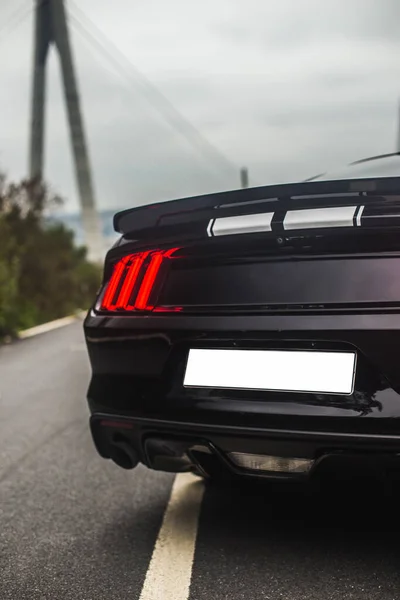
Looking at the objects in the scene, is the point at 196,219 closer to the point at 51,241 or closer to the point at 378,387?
the point at 378,387

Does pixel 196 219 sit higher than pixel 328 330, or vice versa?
pixel 196 219

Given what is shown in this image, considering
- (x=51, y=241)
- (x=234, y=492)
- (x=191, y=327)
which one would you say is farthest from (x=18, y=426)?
(x=51, y=241)

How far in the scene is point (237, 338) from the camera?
2.91 metres

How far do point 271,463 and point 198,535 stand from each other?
75cm

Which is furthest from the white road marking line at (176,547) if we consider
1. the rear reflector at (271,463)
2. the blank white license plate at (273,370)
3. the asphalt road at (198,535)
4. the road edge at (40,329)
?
the road edge at (40,329)

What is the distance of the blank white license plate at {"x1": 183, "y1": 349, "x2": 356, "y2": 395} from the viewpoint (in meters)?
2.74

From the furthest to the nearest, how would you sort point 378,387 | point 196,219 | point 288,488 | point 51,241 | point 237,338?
point 51,241, point 288,488, point 196,219, point 237,338, point 378,387

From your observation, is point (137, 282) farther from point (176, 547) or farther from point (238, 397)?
point (176, 547)

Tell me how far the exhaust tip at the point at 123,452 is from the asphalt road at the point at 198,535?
343 millimetres

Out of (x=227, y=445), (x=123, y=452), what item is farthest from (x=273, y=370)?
(x=123, y=452)

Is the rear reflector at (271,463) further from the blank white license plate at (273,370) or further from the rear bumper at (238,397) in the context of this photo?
the blank white license plate at (273,370)

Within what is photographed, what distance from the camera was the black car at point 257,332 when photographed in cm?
272

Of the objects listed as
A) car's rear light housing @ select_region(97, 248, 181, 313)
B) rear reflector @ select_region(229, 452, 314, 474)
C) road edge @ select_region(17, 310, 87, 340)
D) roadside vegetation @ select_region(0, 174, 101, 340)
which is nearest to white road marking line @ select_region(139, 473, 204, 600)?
rear reflector @ select_region(229, 452, 314, 474)

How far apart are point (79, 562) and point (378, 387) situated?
1315 mm
